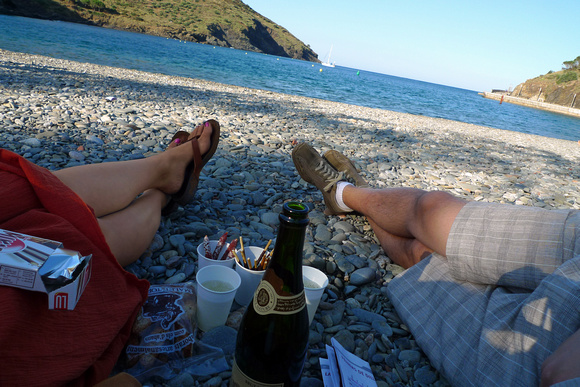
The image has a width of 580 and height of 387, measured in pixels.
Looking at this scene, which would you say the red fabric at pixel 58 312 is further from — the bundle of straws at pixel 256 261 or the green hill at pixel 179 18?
the green hill at pixel 179 18

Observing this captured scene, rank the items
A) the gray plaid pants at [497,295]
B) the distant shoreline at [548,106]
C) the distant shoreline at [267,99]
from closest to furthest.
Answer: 1. the gray plaid pants at [497,295]
2. the distant shoreline at [267,99]
3. the distant shoreline at [548,106]

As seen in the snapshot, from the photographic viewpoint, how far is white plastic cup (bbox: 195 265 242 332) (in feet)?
4.36

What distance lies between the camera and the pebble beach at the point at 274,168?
164 centimetres

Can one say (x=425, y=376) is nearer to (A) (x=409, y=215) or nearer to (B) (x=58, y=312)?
(A) (x=409, y=215)

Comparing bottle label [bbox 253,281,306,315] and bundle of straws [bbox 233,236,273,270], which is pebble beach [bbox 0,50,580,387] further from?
bottle label [bbox 253,281,306,315]

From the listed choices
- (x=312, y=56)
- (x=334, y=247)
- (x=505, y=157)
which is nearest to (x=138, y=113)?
(x=334, y=247)

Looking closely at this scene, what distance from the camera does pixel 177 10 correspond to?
70938 millimetres

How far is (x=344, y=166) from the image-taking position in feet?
10.3

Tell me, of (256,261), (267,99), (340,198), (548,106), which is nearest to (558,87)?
(548,106)

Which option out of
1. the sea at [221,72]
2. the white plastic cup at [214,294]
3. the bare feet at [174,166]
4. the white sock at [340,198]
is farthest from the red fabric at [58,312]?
the sea at [221,72]

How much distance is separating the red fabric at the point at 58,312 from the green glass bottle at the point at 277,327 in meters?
0.42

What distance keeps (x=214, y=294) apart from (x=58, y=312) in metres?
0.53

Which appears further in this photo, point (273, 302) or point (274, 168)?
point (274, 168)

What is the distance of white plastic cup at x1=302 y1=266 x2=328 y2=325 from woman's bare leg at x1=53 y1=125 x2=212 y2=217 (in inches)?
41.6
